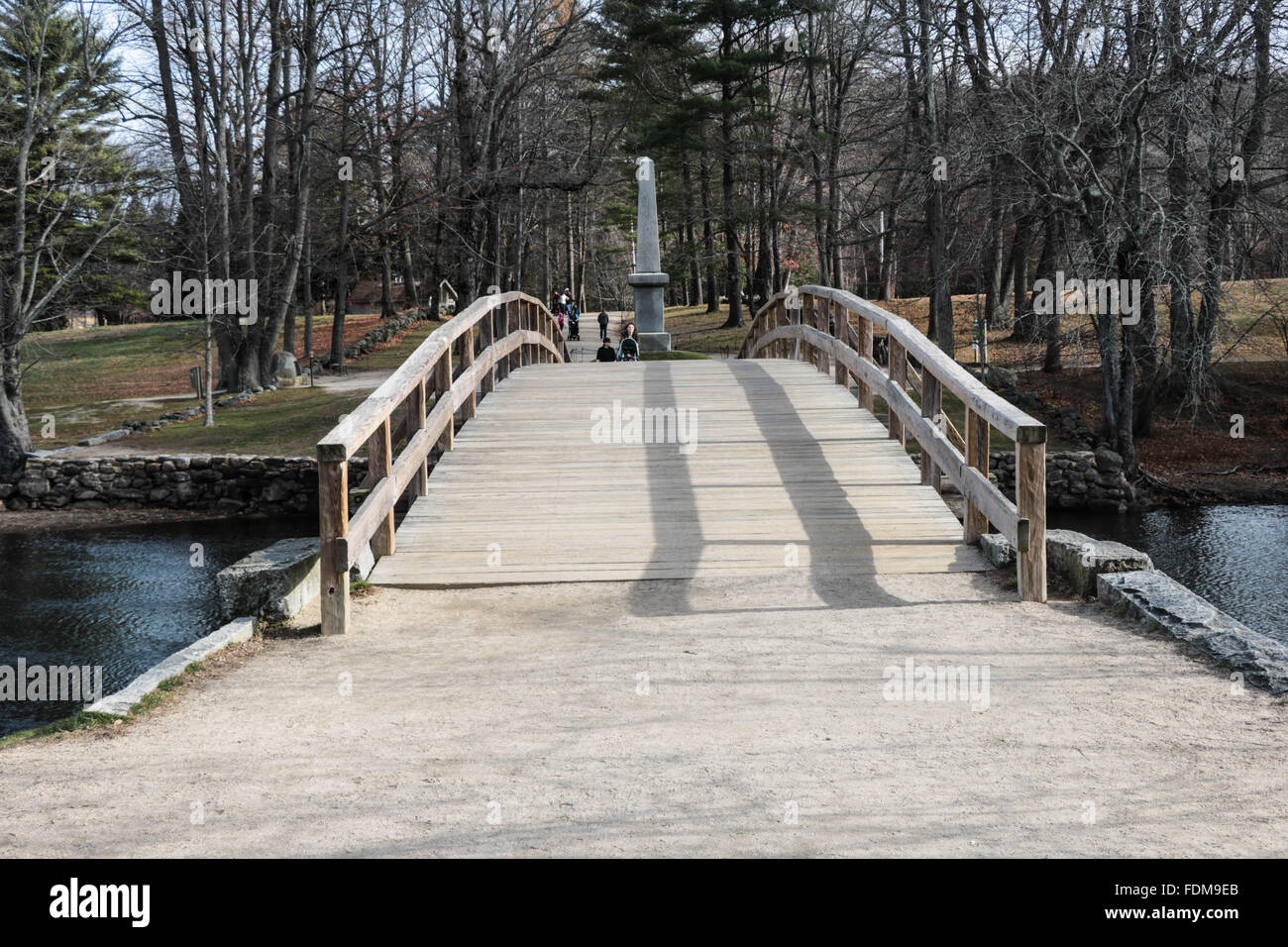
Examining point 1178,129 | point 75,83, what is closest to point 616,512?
point 1178,129

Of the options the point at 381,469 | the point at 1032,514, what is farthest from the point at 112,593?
the point at 1032,514

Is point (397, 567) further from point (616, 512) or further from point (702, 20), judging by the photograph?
point (702, 20)

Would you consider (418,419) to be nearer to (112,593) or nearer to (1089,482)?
(112,593)

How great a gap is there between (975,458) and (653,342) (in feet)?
65.0

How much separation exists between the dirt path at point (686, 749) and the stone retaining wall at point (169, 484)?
49.3ft

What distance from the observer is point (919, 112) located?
1035 inches

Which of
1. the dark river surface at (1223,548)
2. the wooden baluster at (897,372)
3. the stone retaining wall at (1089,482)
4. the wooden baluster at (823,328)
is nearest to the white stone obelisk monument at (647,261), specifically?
the stone retaining wall at (1089,482)

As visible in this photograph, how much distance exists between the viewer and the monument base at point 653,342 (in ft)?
89.8

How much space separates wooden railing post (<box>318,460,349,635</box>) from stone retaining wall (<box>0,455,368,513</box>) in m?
14.7

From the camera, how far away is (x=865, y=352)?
12.2m

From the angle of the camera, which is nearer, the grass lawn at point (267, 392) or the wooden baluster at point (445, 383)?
the wooden baluster at point (445, 383)

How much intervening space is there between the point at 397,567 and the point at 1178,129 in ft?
47.8

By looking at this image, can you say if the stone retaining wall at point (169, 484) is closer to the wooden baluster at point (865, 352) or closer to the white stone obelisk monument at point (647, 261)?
the white stone obelisk monument at point (647, 261)

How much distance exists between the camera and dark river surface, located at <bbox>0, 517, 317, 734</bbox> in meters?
11.0
